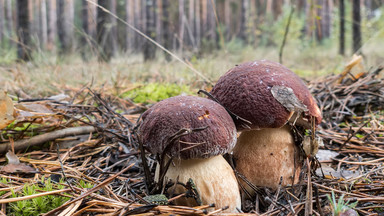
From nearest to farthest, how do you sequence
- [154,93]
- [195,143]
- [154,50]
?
[195,143] → [154,93] → [154,50]

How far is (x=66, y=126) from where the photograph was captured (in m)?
2.21

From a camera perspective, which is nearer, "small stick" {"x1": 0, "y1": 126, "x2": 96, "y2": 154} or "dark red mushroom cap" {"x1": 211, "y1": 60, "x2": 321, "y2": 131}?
"dark red mushroom cap" {"x1": 211, "y1": 60, "x2": 321, "y2": 131}

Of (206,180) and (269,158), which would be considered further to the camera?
(269,158)

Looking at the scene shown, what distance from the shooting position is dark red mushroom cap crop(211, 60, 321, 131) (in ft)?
4.58

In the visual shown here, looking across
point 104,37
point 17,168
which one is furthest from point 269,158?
point 104,37

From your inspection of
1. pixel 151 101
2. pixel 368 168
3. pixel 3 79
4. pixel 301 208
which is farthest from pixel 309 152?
pixel 3 79

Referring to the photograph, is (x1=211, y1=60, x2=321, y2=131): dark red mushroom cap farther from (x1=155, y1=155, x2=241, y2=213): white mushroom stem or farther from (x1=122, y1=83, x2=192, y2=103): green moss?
(x1=122, y1=83, x2=192, y2=103): green moss

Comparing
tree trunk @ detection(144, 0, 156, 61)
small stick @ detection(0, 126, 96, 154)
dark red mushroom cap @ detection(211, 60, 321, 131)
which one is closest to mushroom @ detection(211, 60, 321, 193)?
dark red mushroom cap @ detection(211, 60, 321, 131)

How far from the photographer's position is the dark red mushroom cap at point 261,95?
55.0 inches

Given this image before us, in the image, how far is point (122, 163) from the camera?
184 centimetres

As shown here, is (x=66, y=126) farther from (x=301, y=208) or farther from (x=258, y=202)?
(x=301, y=208)

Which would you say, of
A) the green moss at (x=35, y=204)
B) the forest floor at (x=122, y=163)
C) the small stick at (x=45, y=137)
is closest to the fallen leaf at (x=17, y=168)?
the forest floor at (x=122, y=163)

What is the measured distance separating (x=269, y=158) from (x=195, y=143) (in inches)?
23.2

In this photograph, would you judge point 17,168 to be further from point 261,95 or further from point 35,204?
point 261,95
